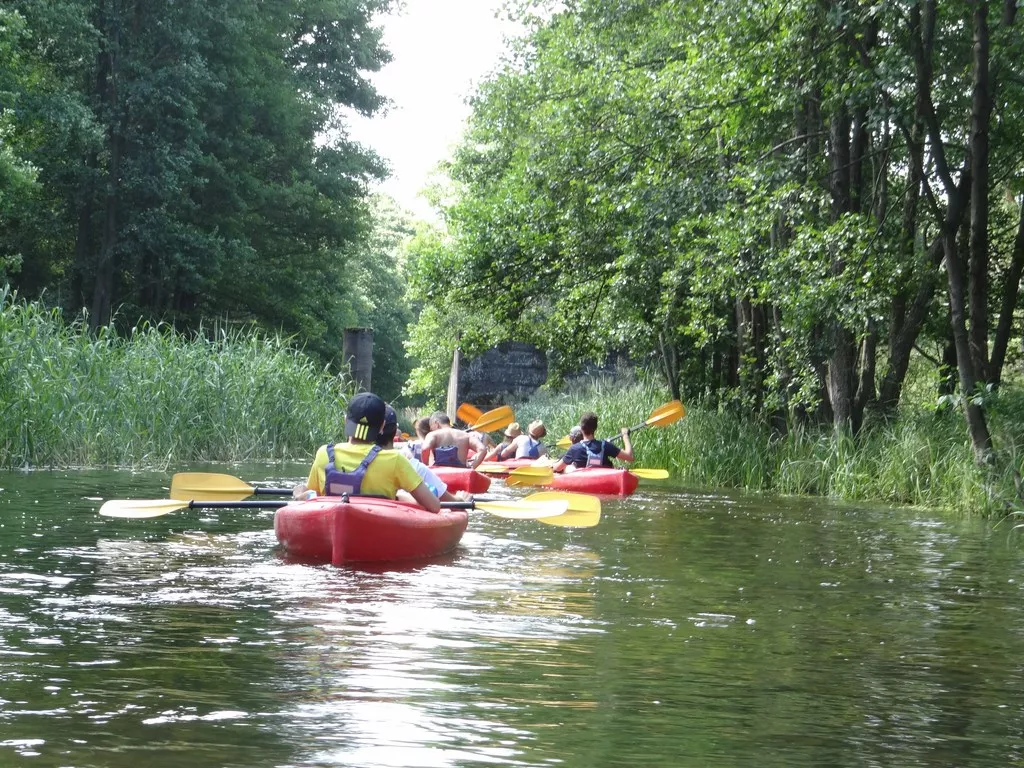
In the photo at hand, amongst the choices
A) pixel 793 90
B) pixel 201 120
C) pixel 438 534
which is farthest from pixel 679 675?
pixel 201 120

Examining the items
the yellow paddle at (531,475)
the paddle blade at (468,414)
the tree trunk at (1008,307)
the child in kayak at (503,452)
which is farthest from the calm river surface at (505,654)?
the paddle blade at (468,414)

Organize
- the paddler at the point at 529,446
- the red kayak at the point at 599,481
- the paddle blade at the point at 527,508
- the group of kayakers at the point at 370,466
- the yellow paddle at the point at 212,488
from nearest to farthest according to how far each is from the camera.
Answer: the group of kayakers at the point at 370,466, the paddle blade at the point at 527,508, the yellow paddle at the point at 212,488, the red kayak at the point at 599,481, the paddler at the point at 529,446

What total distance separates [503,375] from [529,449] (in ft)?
64.5

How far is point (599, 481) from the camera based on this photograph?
47.8 feet

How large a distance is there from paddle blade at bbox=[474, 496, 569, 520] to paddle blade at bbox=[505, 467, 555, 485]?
3.77 meters

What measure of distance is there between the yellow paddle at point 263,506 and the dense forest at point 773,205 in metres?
4.78

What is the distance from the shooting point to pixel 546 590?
7555 millimetres

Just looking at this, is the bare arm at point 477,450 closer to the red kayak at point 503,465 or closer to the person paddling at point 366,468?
the red kayak at point 503,465

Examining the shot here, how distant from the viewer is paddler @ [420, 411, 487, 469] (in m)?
14.6

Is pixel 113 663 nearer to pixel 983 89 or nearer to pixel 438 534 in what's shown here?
pixel 438 534

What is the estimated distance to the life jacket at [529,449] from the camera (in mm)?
18000

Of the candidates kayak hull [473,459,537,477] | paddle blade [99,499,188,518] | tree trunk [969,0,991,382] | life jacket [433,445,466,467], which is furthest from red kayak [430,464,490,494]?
tree trunk [969,0,991,382]

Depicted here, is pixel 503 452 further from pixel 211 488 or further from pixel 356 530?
pixel 356 530

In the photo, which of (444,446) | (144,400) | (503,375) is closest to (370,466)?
(444,446)
